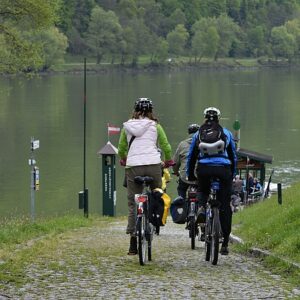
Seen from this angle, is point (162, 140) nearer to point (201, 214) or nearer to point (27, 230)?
point (201, 214)

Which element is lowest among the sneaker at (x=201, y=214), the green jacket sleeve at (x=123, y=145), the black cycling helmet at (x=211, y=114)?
the sneaker at (x=201, y=214)

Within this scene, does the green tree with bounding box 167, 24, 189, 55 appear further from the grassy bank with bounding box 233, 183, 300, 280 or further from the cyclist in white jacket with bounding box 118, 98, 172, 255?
the cyclist in white jacket with bounding box 118, 98, 172, 255

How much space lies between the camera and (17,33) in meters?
30.2

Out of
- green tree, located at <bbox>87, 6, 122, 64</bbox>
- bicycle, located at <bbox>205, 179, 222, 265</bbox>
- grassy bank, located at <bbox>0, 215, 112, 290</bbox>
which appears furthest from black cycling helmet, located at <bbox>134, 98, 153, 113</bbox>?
green tree, located at <bbox>87, 6, 122, 64</bbox>

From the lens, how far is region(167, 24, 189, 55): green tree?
643ft

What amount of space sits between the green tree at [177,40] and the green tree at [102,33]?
650 inches

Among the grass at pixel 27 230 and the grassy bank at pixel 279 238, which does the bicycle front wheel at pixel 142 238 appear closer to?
the grassy bank at pixel 279 238

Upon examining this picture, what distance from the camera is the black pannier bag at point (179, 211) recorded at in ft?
39.9

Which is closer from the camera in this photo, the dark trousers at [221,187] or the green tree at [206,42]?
the dark trousers at [221,187]

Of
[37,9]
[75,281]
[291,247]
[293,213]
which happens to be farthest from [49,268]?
[37,9]

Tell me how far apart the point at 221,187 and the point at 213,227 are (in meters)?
0.44

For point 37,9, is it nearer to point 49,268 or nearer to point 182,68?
point 49,268

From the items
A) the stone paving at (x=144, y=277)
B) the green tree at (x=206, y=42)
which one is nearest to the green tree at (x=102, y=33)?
the green tree at (x=206, y=42)

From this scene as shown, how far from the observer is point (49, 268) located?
29.8 feet
